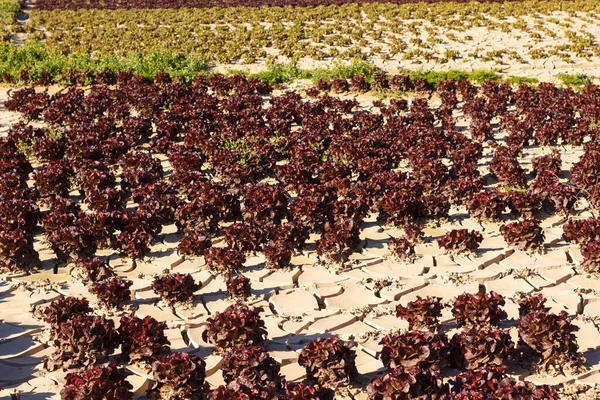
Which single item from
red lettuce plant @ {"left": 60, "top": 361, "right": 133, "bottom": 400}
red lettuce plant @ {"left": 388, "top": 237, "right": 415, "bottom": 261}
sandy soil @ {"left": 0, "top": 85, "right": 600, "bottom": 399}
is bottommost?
sandy soil @ {"left": 0, "top": 85, "right": 600, "bottom": 399}

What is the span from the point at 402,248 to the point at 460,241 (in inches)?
33.8

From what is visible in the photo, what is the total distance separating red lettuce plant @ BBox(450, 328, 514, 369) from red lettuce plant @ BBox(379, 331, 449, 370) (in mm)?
211

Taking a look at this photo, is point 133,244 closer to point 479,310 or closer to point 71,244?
point 71,244

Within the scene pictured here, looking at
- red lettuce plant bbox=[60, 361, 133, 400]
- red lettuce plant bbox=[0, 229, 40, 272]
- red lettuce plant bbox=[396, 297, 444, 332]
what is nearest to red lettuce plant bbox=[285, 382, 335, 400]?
red lettuce plant bbox=[60, 361, 133, 400]

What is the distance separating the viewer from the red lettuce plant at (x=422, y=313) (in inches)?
304

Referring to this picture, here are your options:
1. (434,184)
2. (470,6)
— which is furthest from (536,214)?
(470,6)

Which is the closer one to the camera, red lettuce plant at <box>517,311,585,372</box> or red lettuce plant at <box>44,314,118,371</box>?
red lettuce plant at <box>517,311,585,372</box>

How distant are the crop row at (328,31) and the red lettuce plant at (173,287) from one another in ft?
52.6

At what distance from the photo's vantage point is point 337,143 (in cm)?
1362

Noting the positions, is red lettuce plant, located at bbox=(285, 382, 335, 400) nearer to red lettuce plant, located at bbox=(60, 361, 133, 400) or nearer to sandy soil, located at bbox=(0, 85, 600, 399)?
sandy soil, located at bbox=(0, 85, 600, 399)

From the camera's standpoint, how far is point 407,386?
6160 millimetres

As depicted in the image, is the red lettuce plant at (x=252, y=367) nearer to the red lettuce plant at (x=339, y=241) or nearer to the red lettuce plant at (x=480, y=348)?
the red lettuce plant at (x=480, y=348)

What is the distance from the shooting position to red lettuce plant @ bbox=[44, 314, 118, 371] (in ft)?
23.4

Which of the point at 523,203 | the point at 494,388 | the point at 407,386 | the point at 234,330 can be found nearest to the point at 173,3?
the point at 523,203
